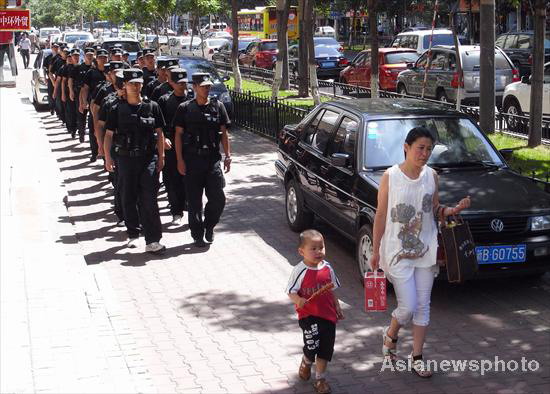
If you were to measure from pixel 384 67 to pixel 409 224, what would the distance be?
2210 cm

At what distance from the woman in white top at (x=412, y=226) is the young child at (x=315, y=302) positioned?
0.46 metres

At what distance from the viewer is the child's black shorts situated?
614 centimetres

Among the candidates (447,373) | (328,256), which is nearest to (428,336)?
(447,373)

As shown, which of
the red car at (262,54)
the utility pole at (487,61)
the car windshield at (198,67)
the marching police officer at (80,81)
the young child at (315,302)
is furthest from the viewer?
the red car at (262,54)

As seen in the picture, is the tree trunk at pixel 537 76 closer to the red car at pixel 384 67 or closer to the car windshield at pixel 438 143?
the car windshield at pixel 438 143

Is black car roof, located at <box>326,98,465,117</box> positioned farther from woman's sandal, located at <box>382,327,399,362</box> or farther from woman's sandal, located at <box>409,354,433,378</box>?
woman's sandal, located at <box>409,354,433,378</box>

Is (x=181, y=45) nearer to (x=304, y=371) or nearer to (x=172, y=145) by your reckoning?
(x=172, y=145)

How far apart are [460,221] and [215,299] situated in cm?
271

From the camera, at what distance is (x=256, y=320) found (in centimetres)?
793

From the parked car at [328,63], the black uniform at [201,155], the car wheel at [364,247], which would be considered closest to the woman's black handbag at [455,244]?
the car wheel at [364,247]

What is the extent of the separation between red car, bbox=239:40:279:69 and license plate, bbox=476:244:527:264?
106ft

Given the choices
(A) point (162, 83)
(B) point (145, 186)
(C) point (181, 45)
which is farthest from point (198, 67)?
(C) point (181, 45)

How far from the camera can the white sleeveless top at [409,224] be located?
627 centimetres

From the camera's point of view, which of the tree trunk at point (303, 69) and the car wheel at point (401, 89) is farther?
the tree trunk at point (303, 69)
